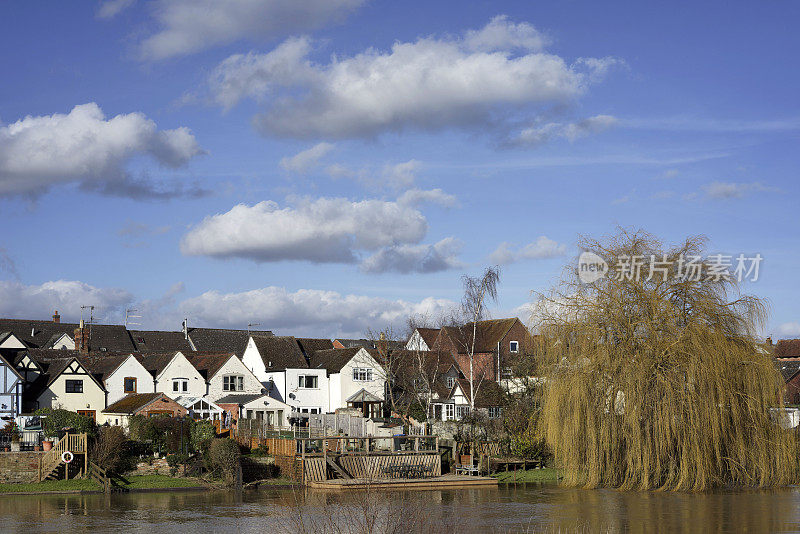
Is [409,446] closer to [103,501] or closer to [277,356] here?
[103,501]

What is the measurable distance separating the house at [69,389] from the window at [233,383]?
371 inches

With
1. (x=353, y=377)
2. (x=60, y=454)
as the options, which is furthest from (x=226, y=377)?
(x=60, y=454)

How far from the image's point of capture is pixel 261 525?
32062 mm

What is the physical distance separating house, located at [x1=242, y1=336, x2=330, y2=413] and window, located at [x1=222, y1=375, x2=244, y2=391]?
3.76 m

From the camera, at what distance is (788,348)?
109 m

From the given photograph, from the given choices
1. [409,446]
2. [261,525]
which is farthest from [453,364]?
[261,525]

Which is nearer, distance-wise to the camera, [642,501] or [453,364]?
[642,501]

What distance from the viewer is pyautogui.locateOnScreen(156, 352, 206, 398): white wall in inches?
2790

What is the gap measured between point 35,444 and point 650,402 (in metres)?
32.1

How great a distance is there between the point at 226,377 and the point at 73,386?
11811mm

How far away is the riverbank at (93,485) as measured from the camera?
146 ft

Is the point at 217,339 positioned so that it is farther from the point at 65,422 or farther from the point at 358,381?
the point at 65,422

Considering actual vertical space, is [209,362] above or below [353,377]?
above

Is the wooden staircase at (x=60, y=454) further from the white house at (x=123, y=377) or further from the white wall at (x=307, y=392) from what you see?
the white wall at (x=307, y=392)
